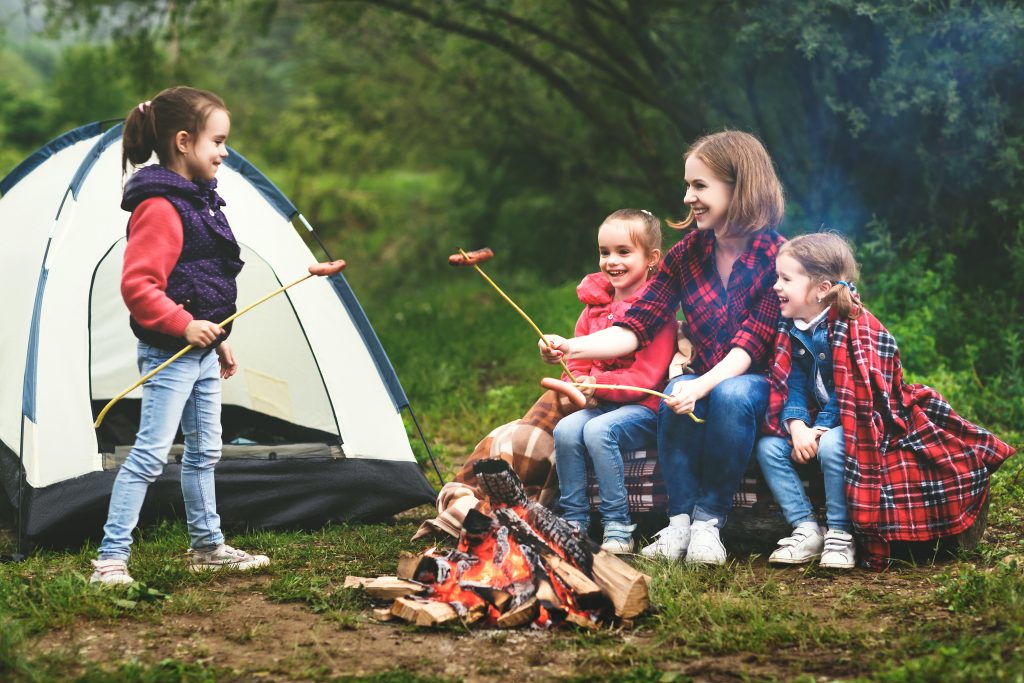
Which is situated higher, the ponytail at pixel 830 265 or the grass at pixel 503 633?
the ponytail at pixel 830 265

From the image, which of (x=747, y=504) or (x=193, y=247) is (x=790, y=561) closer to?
(x=747, y=504)

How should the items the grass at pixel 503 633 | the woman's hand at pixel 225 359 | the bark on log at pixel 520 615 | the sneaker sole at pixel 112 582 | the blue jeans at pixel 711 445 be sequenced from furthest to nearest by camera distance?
the woman's hand at pixel 225 359, the blue jeans at pixel 711 445, the sneaker sole at pixel 112 582, the bark on log at pixel 520 615, the grass at pixel 503 633

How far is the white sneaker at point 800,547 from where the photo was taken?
3.70 m

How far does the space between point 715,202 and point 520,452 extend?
1.16m

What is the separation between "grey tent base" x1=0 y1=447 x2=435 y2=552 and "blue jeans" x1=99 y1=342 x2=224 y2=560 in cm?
46

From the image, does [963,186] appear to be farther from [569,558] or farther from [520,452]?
[569,558]

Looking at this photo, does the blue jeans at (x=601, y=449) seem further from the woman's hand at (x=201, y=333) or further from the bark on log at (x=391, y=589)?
the woman's hand at (x=201, y=333)

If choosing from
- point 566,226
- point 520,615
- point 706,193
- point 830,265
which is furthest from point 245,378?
point 566,226

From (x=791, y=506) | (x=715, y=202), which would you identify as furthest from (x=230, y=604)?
(x=715, y=202)

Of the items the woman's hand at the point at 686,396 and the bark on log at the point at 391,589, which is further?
the woman's hand at the point at 686,396

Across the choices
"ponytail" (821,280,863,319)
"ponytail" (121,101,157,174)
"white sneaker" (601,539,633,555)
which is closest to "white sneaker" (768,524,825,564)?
"white sneaker" (601,539,633,555)

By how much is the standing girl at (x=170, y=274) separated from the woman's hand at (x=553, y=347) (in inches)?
42.7

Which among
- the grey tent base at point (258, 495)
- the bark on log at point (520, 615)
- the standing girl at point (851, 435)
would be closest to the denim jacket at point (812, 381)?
the standing girl at point (851, 435)

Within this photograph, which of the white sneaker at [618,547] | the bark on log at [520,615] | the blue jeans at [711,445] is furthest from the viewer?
the white sneaker at [618,547]
